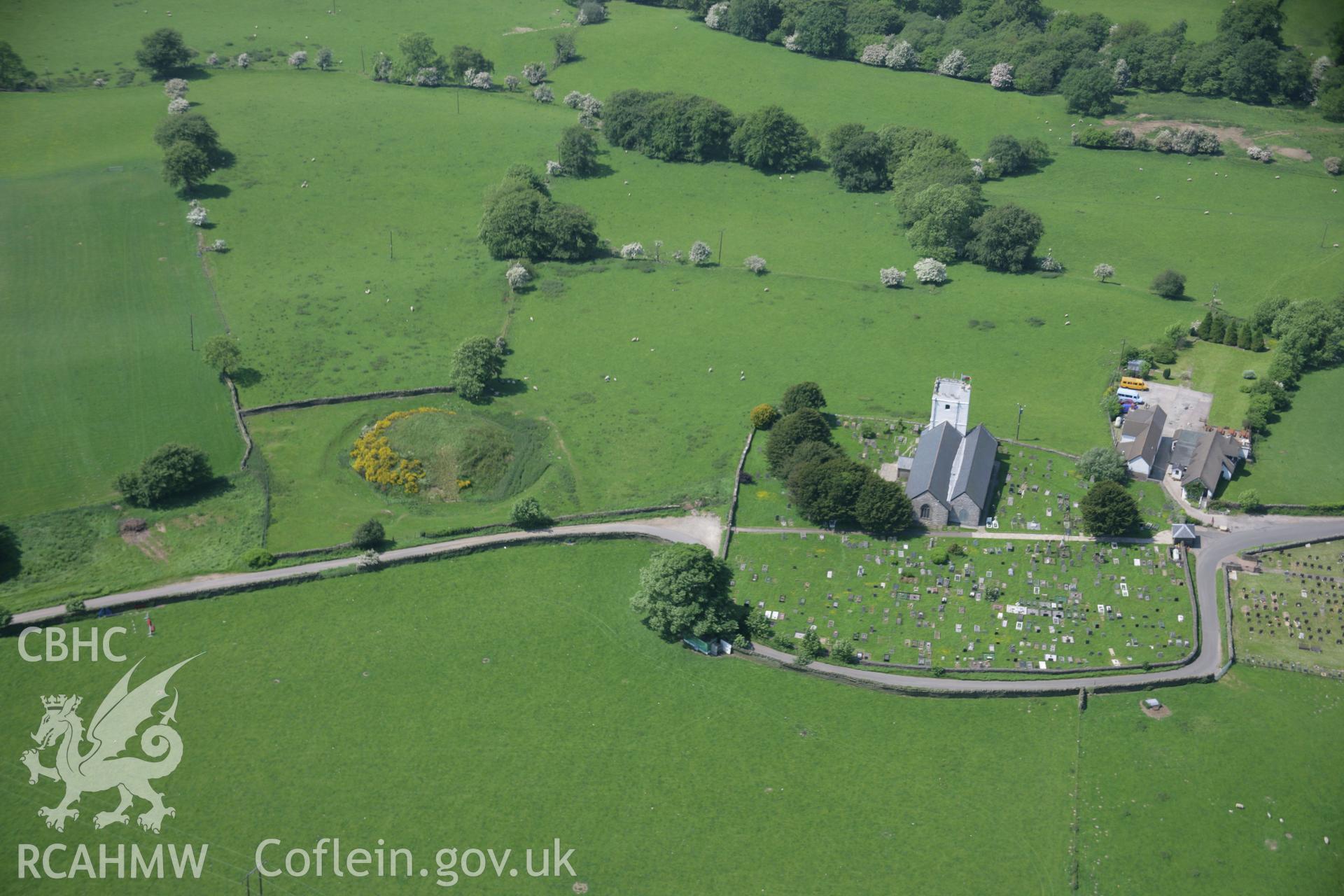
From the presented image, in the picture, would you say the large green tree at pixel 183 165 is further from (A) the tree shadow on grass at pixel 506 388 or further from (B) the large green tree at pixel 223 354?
(A) the tree shadow on grass at pixel 506 388

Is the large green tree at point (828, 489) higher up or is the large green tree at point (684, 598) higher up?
the large green tree at point (828, 489)

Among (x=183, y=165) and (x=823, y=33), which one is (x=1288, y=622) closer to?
(x=823, y=33)

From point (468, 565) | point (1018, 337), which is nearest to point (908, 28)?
point (1018, 337)

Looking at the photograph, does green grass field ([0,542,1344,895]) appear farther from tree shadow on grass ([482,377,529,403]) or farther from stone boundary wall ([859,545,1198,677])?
tree shadow on grass ([482,377,529,403])

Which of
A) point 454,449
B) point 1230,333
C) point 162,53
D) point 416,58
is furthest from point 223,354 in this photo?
point 1230,333

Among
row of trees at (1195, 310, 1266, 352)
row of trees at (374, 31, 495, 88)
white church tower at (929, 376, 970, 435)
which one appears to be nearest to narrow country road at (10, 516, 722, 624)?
white church tower at (929, 376, 970, 435)

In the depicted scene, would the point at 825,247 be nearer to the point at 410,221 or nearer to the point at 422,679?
the point at 410,221

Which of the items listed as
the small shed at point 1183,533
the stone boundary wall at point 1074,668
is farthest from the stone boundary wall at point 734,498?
the small shed at point 1183,533
